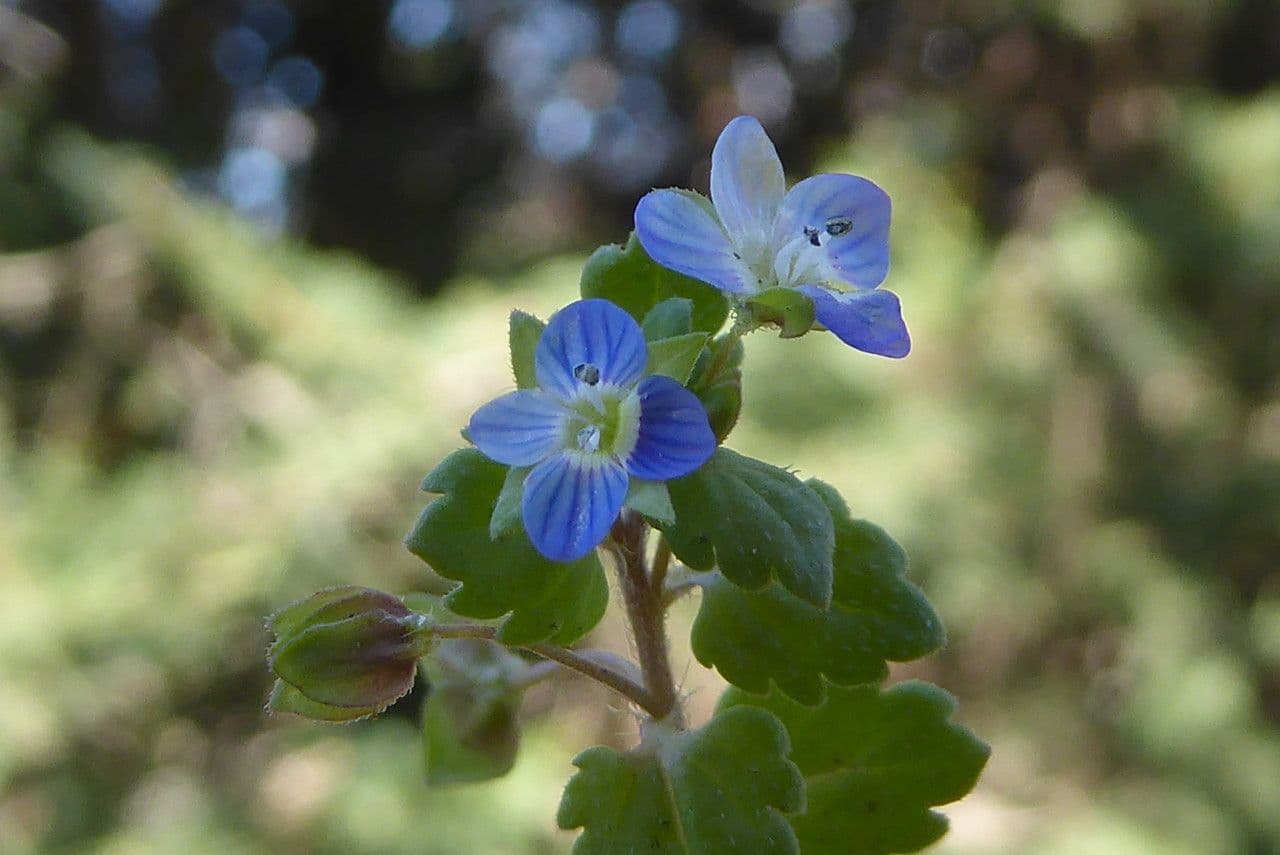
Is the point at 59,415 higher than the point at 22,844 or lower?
higher

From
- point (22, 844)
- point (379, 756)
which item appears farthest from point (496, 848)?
point (22, 844)

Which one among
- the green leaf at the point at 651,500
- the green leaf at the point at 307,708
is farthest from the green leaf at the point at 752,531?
the green leaf at the point at 307,708

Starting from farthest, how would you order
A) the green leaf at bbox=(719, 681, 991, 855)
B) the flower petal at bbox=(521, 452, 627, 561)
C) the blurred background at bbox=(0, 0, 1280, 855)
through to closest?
the blurred background at bbox=(0, 0, 1280, 855), the green leaf at bbox=(719, 681, 991, 855), the flower petal at bbox=(521, 452, 627, 561)

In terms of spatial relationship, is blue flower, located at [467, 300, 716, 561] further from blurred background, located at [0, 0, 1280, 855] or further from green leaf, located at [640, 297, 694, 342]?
blurred background, located at [0, 0, 1280, 855]

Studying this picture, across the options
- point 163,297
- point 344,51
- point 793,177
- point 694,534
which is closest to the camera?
point 694,534

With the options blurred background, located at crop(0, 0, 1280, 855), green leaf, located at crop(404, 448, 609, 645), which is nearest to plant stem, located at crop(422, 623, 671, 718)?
green leaf, located at crop(404, 448, 609, 645)

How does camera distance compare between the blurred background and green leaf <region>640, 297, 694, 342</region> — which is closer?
→ green leaf <region>640, 297, 694, 342</region>

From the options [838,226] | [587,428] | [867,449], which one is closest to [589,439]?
[587,428]

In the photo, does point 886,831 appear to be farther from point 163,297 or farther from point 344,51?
point 344,51
